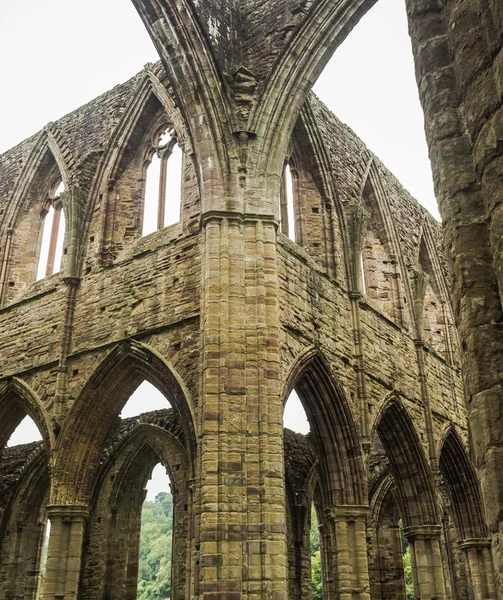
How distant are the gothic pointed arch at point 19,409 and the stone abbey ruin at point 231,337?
4 cm

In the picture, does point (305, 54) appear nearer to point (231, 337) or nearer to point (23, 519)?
point (231, 337)

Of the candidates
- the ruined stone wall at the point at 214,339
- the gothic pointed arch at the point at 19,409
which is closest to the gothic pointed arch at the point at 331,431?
the ruined stone wall at the point at 214,339

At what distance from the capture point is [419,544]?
1094cm

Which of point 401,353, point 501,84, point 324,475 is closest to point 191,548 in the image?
point 324,475

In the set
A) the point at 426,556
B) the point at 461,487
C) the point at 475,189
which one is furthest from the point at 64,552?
the point at 475,189

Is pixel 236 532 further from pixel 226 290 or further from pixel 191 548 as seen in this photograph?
pixel 226 290

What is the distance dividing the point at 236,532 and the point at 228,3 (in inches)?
293

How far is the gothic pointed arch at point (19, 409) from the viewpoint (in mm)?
10070

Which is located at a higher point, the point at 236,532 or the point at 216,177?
the point at 216,177

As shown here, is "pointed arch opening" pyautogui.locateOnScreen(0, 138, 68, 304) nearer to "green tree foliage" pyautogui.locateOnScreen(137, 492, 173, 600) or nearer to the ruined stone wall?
the ruined stone wall

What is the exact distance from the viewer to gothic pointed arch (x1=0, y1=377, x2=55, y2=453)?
10.1m

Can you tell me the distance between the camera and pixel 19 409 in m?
11.4

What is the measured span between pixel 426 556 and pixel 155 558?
89.8 feet

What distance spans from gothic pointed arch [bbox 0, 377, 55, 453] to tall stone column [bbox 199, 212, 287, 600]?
354 cm
